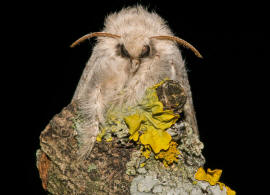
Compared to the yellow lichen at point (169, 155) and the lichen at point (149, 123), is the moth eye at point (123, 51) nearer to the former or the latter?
the lichen at point (149, 123)

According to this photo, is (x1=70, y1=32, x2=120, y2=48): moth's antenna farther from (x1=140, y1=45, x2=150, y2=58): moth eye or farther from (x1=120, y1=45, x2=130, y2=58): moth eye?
(x1=140, y1=45, x2=150, y2=58): moth eye

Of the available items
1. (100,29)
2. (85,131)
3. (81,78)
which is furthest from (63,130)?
(100,29)

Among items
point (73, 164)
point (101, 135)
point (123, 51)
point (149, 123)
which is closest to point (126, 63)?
point (123, 51)

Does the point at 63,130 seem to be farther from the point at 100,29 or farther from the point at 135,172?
the point at 100,29

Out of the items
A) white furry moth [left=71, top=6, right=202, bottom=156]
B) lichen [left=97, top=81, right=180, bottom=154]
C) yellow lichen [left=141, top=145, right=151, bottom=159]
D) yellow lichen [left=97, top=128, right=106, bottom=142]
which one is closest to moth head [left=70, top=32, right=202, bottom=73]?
white furry moth [left=71, top=6, right=202, bottom=156]

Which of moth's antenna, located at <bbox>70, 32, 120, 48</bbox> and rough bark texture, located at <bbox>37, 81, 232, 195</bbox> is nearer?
rough bark texture, located at <bbox>37, 81, 232, 195</bbox>
